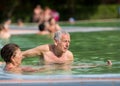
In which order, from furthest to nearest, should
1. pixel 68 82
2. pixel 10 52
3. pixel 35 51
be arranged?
1. pixel 35 51
2. pixel 10 52
3. pixel 68 82

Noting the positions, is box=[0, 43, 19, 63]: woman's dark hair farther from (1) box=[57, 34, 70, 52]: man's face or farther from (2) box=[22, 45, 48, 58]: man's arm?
(1) box=[57, 34, 70, 52]: man's face

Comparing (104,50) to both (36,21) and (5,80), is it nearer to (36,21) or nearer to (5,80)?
(5,80)

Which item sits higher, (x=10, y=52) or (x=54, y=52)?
(x=54, y=52)

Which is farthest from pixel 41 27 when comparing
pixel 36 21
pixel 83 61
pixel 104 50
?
pixel 36 21

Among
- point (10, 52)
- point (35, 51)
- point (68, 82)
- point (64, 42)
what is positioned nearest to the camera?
point (68, 82)

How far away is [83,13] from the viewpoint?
116 ft

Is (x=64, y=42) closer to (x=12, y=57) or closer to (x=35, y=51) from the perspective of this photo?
(x=35, y=51)

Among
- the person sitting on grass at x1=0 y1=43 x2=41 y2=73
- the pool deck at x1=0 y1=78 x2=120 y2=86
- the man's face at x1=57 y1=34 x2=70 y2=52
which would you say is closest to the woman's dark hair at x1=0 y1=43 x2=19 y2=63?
the person sitting on grass at x1=0 y1=43 x2=41 y2=73

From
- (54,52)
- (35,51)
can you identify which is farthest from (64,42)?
(35,51)

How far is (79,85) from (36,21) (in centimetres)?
2540

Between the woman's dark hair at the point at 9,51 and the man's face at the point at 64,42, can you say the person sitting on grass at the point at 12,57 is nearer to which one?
the woman's dark hair at the point at 9,51

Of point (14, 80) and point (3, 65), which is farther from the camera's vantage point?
point (3, 65)

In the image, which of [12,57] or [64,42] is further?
[64,42]

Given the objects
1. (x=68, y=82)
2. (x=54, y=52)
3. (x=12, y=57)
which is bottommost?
(x=68, y=82)
